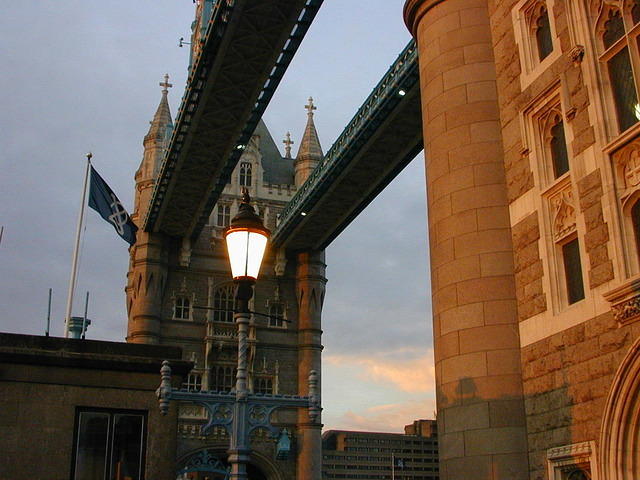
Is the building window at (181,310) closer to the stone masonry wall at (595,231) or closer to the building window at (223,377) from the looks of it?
the building window at (223,377)

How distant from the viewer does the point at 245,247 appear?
1010cm

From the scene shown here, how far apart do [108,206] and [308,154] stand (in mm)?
27239

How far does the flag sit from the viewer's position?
3409 centimetres

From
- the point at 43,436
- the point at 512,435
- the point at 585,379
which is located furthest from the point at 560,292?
the point at 43,436

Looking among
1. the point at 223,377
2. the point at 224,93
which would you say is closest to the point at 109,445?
the point at 224,93

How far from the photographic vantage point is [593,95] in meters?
13.1

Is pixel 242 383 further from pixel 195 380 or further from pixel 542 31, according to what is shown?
pixel 195 380

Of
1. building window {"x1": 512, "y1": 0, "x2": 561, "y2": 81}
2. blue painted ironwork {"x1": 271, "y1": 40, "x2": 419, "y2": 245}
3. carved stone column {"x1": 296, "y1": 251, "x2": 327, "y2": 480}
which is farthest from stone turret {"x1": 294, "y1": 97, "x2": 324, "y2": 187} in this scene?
building window {"x1": 512, "y1": 0, "x2": 561, "y2": 81}

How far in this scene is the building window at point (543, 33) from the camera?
15195 mm

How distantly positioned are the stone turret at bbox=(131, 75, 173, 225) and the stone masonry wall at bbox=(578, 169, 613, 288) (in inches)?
1762

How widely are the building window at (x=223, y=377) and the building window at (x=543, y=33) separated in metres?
40.0

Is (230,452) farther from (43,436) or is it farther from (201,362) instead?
(201,362)

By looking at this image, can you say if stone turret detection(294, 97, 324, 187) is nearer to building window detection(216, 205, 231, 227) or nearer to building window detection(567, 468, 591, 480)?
building window detection(216, 205, 231, 227)

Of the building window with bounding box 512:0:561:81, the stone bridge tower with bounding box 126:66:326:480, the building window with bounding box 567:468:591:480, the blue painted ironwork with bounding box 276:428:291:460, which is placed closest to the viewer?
the building window with bounding box 567:468:591:480
